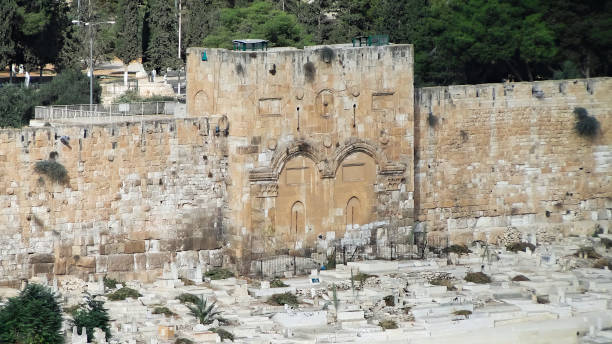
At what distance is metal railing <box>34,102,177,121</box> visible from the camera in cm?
5081

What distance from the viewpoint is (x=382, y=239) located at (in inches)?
1946

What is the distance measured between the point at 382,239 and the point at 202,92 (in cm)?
649

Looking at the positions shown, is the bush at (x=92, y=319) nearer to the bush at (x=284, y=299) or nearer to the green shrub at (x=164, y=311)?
the green shrub at (x=164, y=311)

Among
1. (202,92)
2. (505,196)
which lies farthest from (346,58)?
(505,196)

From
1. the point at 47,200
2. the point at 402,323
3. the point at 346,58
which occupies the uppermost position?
the point at 346,58

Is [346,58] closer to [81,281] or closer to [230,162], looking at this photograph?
[230,162]

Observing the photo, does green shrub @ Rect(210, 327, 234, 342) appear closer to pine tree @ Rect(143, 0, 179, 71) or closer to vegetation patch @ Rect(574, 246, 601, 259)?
vegetation patch @ Rect(574, 246, 601, 259)

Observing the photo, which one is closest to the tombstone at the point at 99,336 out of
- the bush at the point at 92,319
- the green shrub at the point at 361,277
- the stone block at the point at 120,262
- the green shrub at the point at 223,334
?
the bush at the point at 92,319

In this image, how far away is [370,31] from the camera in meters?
67.2

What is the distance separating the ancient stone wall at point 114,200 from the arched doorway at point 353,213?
352 cm

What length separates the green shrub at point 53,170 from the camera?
44688 millimetres

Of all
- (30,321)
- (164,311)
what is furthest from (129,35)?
(30,321)

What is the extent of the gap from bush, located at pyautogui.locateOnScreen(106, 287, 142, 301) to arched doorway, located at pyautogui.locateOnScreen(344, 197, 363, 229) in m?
6.99

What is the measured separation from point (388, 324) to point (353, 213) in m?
6.83
